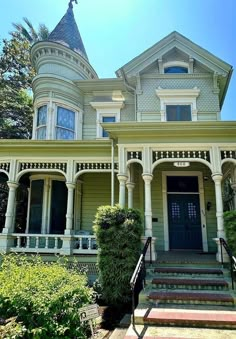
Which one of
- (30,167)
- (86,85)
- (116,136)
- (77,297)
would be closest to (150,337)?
(77,297)

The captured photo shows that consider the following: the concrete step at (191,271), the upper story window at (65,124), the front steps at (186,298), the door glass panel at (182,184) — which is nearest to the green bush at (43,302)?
the front steps at (186,298)

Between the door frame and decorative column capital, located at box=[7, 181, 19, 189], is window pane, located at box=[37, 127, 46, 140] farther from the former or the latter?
the door frame

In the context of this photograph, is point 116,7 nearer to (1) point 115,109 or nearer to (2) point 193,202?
(1) point 115,109

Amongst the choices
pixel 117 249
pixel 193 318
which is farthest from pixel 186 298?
pixel 117 249

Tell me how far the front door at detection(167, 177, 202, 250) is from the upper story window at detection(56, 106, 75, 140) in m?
4.93

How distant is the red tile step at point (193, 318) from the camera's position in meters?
4.90

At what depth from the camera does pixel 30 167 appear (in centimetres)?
1011

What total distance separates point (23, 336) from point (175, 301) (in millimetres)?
3331

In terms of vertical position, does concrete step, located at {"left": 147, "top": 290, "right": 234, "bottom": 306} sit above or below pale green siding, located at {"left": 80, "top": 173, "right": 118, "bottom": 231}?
below

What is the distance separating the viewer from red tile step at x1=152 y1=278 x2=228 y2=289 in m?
6.41

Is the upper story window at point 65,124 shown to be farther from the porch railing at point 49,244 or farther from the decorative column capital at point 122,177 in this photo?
the decorative column capital at point 122,177

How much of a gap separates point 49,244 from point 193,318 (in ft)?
21.4

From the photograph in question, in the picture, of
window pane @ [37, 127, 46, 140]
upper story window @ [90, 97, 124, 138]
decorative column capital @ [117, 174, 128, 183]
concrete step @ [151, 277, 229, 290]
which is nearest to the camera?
concrete step @ [151, 277, 229, 290]

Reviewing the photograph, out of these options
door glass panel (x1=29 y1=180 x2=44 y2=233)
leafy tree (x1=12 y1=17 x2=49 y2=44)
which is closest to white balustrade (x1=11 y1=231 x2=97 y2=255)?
door glass panel (x1=29 y1=180 x2=44 y2=233)
